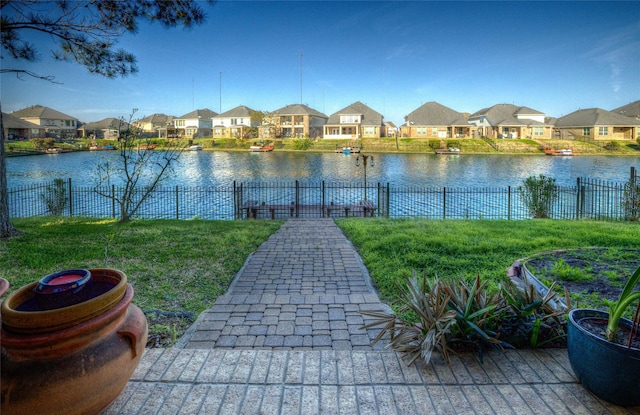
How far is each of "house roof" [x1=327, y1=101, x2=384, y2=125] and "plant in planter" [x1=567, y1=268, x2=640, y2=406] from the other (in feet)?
236

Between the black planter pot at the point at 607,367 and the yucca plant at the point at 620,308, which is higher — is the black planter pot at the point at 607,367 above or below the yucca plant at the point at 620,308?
below

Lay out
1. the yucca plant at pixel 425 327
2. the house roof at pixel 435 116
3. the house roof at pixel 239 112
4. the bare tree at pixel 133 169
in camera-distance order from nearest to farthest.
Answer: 1. the yucca plant at pixel 425 327
2. the bare tree at pixel 133 169
3. the house roof at pixel 435 116
4. the house roof at pixel 239 112

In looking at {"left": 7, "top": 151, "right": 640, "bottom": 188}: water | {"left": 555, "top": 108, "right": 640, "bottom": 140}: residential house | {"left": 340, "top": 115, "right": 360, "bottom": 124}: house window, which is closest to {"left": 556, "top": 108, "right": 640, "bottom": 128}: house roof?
{"left": 555, "top": 108, "right": 640, "bottom": 140}: residential house

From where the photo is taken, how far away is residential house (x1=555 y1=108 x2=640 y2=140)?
2611 inches

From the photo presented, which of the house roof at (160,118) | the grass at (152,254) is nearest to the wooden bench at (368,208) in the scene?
the grass at (152,254)

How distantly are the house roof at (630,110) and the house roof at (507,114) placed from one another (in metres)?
15.0

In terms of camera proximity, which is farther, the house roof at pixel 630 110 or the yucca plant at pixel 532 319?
the house roof at pixel 630 110

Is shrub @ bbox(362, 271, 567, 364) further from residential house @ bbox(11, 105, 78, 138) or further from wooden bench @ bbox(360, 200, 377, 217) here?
residential house @ bbox(11, 105, 78, 138)

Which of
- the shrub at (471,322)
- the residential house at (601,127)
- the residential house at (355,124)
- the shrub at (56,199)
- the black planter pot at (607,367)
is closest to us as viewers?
the black planter pot at (607,367)

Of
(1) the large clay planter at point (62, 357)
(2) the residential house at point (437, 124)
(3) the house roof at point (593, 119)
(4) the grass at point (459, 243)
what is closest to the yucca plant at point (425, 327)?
(4) the grass at point (459, 243)

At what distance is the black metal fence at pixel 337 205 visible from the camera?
13.9 meters

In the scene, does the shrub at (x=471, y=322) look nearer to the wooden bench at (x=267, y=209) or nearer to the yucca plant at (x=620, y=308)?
the yucca plant at (x=620, y=308)

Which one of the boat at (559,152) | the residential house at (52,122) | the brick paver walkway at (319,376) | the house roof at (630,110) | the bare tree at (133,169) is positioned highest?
the house roof at (630,110)

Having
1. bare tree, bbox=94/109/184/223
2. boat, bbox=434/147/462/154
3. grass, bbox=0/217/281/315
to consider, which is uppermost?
boat, bbox=434/147/462/154
